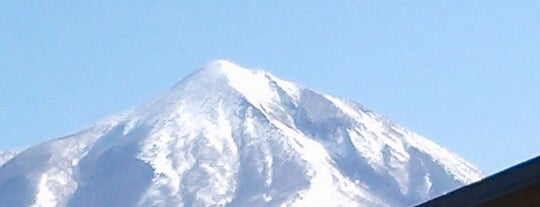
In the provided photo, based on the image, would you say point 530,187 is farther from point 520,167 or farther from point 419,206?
point 419,206

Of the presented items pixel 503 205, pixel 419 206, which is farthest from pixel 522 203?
pixel 419 206

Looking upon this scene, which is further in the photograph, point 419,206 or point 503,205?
point 419,206

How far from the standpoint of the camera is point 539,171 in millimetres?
7023

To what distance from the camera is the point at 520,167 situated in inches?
→ 283

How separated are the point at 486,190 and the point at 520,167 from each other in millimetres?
163

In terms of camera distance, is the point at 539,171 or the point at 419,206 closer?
the point at 539,171

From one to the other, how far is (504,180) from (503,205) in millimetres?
97

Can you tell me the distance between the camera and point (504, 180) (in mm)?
7164

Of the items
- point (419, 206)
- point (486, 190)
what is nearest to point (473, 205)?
point (486, 190)

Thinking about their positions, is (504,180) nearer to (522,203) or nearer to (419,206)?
(522,203)

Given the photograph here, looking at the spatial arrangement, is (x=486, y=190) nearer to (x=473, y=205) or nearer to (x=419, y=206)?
(x=473, y=205)

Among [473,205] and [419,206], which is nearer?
[473,205]

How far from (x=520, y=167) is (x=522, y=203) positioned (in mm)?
144

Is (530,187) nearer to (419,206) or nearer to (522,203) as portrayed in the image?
(522,203)
